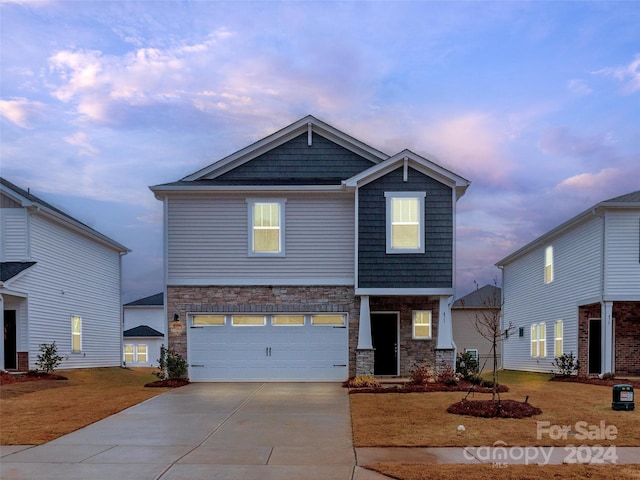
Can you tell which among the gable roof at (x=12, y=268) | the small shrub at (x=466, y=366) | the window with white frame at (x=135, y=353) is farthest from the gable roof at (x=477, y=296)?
the gable roof at (x=12, y=268)

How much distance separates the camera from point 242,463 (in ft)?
27.7

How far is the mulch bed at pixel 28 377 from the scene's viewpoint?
61.8 feet

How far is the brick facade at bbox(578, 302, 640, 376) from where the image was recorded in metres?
21.2

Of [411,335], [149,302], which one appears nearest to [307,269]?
[411,335]

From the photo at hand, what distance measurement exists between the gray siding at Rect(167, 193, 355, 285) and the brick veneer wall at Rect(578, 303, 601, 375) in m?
9.28

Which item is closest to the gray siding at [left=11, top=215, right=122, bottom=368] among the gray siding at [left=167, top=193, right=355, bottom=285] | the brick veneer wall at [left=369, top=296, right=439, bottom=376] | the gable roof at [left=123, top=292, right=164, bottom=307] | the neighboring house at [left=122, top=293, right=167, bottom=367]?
the gray siding at [left=167, top=193, right=355, bottom=285]

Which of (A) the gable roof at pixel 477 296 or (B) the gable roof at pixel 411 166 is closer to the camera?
(B) the gable roof at pixel 411 166

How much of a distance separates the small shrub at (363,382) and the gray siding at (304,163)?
23.5 ft

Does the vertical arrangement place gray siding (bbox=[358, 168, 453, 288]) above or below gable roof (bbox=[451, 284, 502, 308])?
above

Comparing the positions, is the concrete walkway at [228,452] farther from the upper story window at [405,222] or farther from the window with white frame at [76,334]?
the window with white frame at [76,334]

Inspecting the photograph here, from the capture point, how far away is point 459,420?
11617mm

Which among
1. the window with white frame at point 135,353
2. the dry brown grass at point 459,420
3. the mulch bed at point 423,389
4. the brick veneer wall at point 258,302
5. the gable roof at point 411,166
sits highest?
the gable roof at point 411,166

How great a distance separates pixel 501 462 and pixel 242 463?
3704mm

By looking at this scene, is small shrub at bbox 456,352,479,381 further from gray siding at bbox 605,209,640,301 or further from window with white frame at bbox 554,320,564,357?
window with white frame at bbox 554,320,564,357
